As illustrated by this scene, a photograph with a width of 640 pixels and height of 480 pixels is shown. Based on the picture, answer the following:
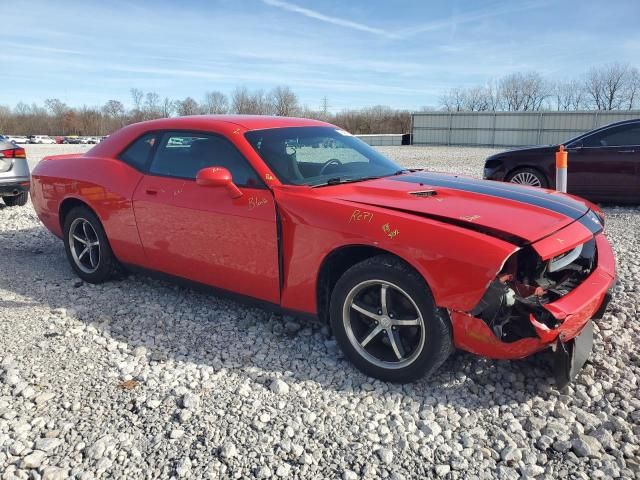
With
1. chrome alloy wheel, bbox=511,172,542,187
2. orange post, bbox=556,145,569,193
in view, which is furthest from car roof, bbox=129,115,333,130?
chrome alloy wheel, bbox=511,172,542,187

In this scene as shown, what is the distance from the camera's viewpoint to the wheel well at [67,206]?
15.6ft

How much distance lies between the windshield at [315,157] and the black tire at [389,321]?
81cm

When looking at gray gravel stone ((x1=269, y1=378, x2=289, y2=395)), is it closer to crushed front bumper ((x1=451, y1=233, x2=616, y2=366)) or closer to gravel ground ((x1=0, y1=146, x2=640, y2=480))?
gravel ground ((x1=0, y1=146, x2=640, y2=480))

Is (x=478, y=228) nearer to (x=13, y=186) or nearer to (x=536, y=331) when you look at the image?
(x=536, y=331)

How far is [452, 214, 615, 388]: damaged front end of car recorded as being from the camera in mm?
2568

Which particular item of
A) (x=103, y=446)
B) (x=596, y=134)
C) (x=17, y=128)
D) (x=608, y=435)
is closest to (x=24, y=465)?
(x=103, y=446)

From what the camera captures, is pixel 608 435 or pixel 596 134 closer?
pixel 608 435

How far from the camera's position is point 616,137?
7.85 meters

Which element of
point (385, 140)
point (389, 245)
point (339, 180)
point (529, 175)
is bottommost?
point (389, 245)

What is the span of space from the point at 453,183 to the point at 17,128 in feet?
317

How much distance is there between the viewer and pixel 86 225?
15.6 feet

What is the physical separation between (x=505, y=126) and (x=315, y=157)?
1220 inches

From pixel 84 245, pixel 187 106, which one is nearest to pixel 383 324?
pixel 84 245

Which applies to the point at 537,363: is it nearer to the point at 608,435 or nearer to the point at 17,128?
the point at 608,435
